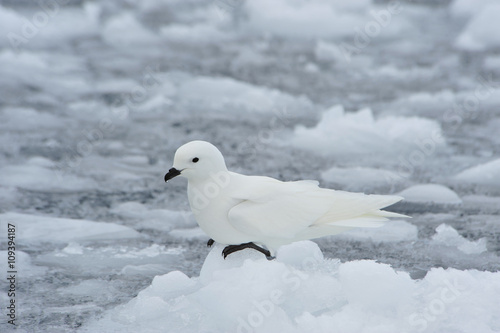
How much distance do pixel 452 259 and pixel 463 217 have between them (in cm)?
61

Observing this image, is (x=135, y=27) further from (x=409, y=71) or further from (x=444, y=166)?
(x=444, y=166)

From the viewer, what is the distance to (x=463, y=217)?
3.87 m

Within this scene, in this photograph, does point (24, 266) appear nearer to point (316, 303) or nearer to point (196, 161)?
point (196, 161)

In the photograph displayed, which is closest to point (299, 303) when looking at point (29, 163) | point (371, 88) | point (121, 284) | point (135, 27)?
point (121, 284)

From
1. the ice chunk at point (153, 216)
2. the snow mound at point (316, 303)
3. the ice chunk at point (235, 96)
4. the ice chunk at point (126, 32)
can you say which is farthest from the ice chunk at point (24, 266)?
the ice chunk at point (126, 32)

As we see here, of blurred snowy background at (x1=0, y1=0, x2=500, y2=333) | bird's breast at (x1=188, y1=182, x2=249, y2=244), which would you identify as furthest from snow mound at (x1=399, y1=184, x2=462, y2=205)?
bird's breast at (x1=188, y1=182, x2=249, y2=244)

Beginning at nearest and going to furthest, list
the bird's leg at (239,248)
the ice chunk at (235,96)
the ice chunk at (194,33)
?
1. the bird's leg at (239,248)
2. the ice chunk at (235,96)
3. the ice chunk at (194,33)

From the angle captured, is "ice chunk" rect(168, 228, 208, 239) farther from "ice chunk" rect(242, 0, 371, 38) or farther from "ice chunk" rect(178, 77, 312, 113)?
"ice chunk" rect(242, 0, 371, 38)

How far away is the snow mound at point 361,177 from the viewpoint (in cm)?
439

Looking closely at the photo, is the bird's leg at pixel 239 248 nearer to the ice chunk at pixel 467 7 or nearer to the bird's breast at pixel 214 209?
the bird's breast at pixel 214 209

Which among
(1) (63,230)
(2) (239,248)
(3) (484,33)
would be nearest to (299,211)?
(2) (239,248)

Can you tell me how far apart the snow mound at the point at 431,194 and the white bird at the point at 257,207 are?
1433mm

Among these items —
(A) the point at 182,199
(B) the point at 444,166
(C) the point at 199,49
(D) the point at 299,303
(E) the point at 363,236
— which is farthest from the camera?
(C) the point at 199,49

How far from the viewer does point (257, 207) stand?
271cm
